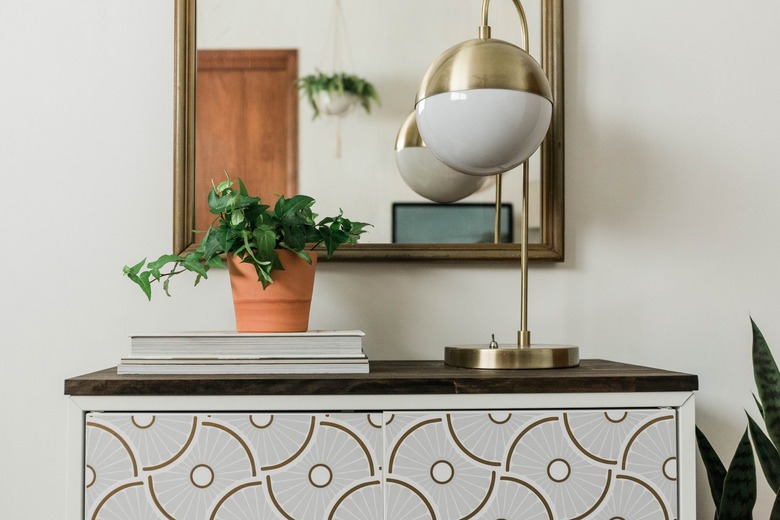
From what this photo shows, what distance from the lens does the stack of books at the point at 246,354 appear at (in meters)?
0.86

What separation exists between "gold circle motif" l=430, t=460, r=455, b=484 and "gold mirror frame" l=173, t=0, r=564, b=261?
0.42 metres

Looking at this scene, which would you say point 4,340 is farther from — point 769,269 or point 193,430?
point 769,269

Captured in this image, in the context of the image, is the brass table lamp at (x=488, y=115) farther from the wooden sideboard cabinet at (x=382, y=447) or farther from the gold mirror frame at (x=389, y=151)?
the gold mirror frame at (x=389, y=151)

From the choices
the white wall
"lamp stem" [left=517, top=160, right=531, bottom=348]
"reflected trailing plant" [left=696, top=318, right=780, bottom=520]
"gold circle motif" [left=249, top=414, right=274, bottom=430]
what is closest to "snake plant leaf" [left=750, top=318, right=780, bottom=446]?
"reflected trailing plant" [left=696, top=318, right=780, bottom=520]

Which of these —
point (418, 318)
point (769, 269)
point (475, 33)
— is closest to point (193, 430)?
point (418, 318)

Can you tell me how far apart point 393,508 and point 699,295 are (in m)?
0.69

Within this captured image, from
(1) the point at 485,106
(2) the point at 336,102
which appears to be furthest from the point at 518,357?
(2) the point at 336,102

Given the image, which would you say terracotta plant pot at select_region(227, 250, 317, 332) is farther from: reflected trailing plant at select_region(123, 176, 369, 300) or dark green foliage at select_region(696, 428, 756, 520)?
dark green foliage at select_region(696, 428, 756, 520)

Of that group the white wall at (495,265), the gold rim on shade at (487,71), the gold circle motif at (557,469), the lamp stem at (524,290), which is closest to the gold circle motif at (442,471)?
the gold circle motif at (557,469)

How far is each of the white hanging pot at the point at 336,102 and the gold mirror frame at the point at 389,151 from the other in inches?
3.9

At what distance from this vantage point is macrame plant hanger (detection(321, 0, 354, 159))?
1.18 metres

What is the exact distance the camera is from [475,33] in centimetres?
120

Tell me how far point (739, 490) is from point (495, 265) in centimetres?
50

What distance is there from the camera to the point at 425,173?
113cm
